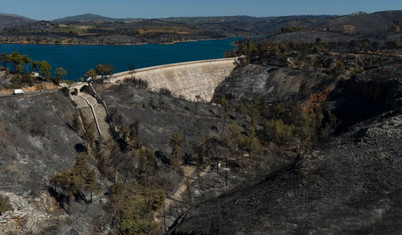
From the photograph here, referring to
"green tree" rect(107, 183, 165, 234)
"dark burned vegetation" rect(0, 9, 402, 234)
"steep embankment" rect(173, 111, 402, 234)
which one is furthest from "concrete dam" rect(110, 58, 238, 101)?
"steep embankment" rect(173, 111, 402, 234)

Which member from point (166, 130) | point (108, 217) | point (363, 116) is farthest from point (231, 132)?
point (108, 217)

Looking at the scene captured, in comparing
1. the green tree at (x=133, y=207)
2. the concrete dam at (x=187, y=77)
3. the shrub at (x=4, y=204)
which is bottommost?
the green tree at (x=133, y=207)

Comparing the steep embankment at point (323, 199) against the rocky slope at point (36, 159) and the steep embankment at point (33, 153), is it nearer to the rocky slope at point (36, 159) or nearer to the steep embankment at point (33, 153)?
the rocky slope at point (36, 159)

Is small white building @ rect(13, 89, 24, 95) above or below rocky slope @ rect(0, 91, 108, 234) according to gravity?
above

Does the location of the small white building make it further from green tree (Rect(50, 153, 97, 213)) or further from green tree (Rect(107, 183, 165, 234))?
green tree (Rect(107, 183, 165, 234))

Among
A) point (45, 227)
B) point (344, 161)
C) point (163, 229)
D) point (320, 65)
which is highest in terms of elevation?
point (320, 65)

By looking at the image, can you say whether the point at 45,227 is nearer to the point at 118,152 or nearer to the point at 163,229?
the point at 163,229

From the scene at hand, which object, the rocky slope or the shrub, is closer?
the shrub

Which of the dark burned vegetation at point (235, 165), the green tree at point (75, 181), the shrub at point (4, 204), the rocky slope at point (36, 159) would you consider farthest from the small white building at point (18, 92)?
the shrub at point (4, 204)
